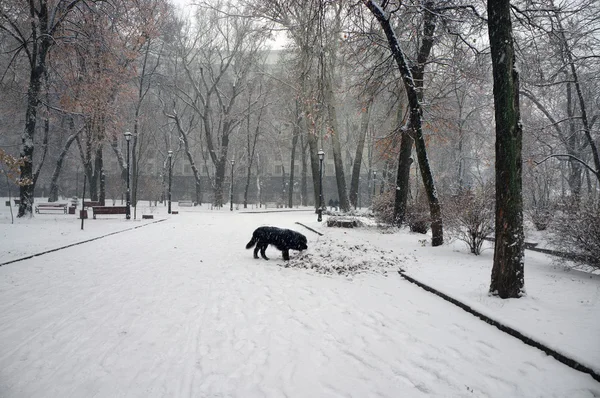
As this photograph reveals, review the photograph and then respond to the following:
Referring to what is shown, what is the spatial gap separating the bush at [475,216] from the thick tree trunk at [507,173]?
11.7 ft

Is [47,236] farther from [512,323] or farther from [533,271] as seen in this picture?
[533,271]

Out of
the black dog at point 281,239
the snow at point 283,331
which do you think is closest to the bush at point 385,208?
the snow at point 283,331

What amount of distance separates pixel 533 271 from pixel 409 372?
5.45m

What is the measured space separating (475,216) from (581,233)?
7.11 feet

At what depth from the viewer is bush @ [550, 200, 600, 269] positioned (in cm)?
630

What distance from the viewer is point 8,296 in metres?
5.09

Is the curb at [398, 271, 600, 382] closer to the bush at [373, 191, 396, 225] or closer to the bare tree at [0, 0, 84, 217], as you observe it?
the bush at [373, 191, 396, 225]

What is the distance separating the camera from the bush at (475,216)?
827cm

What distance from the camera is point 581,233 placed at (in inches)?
257

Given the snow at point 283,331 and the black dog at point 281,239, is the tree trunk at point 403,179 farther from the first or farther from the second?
the black dog at point 281,239

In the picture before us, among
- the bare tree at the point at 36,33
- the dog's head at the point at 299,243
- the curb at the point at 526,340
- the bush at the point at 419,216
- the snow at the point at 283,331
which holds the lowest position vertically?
the snow at the point at 283,331

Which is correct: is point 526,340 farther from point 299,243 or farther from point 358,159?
point 358,159

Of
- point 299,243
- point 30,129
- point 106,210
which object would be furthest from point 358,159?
point 30,129

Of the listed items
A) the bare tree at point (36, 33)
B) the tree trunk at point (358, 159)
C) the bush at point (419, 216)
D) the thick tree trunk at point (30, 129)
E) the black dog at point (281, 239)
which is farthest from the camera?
the tree trunk at point (358, 159)
